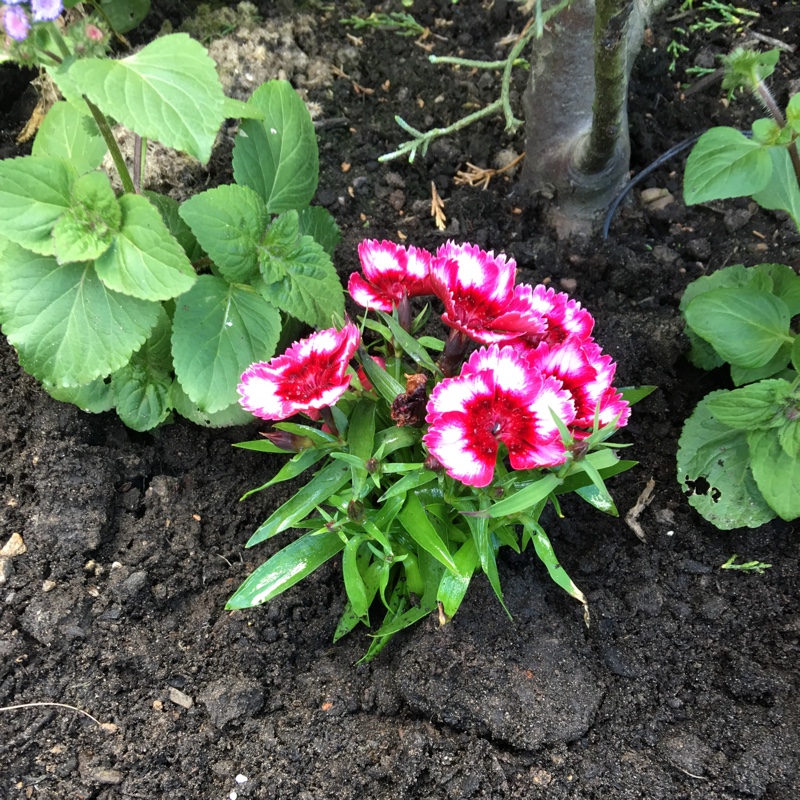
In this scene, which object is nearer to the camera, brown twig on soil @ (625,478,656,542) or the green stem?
the green stem

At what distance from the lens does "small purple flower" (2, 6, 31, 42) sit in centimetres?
144

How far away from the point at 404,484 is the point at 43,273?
1007 mm

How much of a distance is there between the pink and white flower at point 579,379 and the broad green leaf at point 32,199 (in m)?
1.14

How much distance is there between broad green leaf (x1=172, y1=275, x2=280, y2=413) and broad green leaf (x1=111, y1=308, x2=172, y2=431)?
0.22 meters

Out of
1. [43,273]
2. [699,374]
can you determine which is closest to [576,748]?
[699,374]

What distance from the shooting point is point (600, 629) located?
190 cm

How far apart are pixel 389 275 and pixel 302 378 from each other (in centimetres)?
32

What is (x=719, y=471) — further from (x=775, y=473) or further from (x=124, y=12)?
(x=124, y=12)

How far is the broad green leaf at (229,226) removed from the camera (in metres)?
1.78

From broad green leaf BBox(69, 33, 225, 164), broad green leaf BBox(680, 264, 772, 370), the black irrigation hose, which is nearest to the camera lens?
broad green leaf BBox(69, 33, 225, 164)

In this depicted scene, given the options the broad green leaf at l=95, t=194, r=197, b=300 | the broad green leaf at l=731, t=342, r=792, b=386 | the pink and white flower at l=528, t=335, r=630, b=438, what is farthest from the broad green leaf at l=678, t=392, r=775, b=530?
the broad green leaf at l=95, t=194, r=197, b=300

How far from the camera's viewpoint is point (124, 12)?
8.84ft

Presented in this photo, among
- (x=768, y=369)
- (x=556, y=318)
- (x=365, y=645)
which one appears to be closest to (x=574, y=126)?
(x=768, y=369)

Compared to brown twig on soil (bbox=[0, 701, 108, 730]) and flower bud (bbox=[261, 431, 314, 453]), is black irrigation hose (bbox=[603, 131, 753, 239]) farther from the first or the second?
brown twig on soil (bbox=[0, 701, 108, 730])
